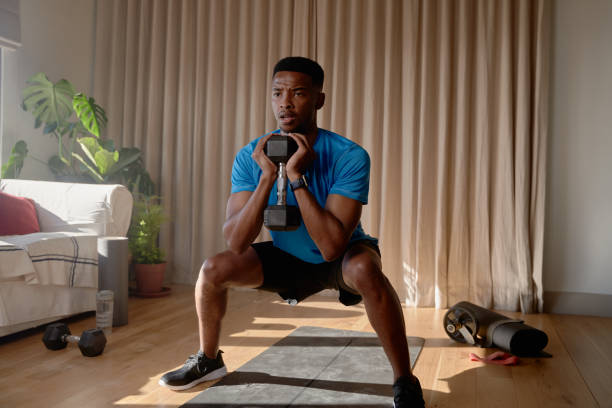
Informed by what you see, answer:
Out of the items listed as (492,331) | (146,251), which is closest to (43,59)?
(146,251)

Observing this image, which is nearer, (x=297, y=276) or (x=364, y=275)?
(x=364, y=275)

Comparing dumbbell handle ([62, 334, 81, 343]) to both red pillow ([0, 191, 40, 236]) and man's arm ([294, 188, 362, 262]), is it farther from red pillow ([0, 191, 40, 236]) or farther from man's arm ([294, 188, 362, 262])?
man's arm ([294, 188, 362, 262])

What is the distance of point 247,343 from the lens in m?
2.41

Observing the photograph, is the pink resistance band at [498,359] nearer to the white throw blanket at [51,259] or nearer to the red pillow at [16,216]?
the white throw blanket at [51,259]

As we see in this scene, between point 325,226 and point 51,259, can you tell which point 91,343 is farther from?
point 325,226

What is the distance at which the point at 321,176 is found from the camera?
184 cm

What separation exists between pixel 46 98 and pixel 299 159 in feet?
8.66

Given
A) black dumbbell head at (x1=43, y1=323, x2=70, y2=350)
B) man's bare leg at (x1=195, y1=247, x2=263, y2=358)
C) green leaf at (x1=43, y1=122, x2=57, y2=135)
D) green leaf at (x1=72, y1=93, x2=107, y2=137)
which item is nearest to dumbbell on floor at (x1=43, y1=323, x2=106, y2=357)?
black dumbbell head at (x1=43, y1=323, x2=70, y2=350)

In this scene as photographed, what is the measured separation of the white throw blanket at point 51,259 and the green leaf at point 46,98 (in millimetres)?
1188

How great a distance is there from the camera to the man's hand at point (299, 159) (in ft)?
5.32

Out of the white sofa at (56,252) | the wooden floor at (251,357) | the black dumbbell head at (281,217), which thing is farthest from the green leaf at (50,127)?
the black dumbbell head at (281,217)

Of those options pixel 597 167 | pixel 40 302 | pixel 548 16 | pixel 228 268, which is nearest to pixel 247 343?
pixel 228 268

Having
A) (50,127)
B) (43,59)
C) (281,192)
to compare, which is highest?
(43,59)

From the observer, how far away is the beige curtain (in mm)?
3277
